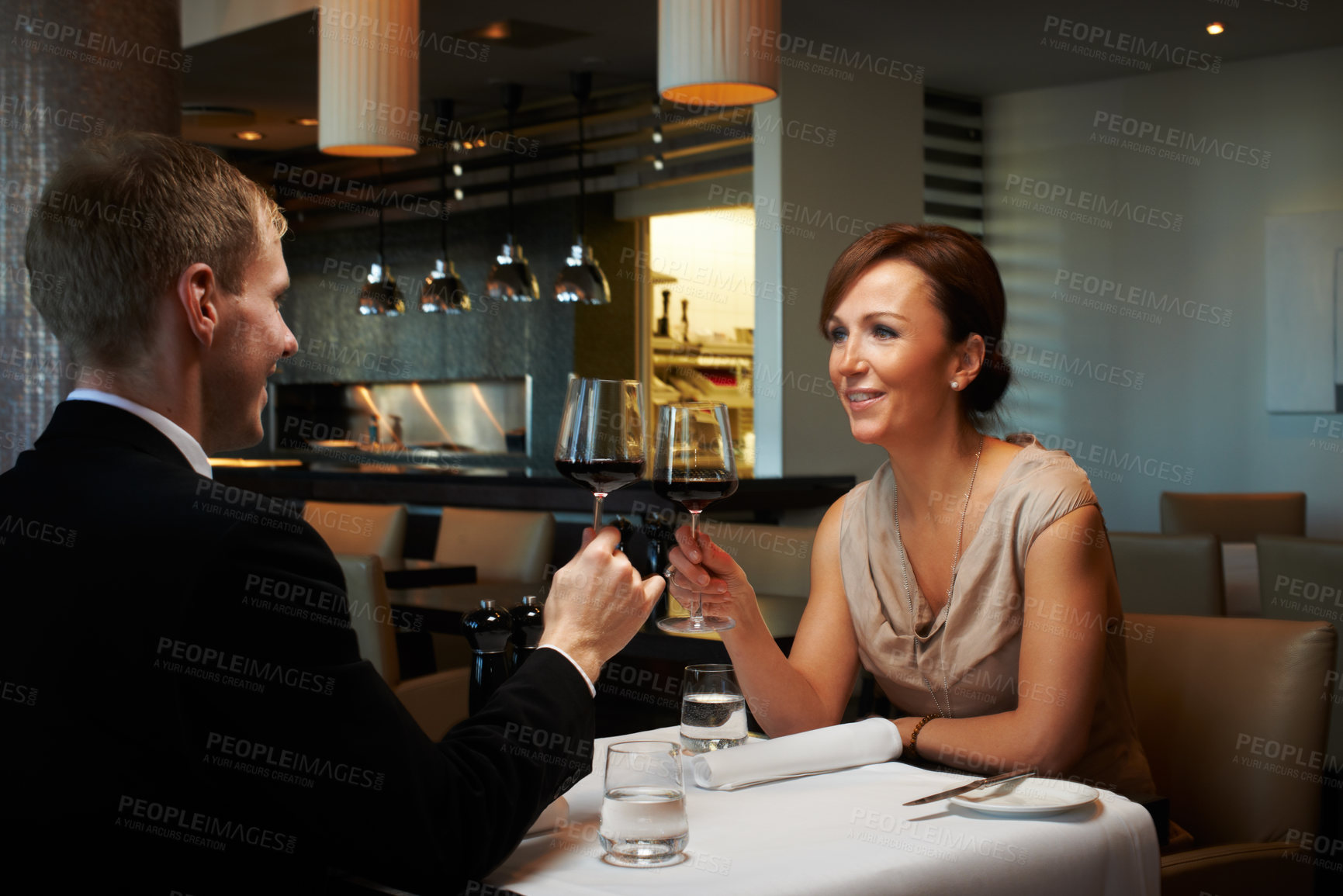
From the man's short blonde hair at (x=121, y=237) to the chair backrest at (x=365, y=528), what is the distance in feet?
11.5

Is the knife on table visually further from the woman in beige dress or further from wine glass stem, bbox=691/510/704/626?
wine glass stem, bbox=691/510/704/626

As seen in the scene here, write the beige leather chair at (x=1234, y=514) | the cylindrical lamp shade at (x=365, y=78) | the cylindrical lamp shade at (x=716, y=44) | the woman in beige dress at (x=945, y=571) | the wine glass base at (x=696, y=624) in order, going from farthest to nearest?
the beige leather chair at (x=1234, y=514)
the cylindrical lamp shade at (x=365, y=78)
the cylindrical lamp shade at (x=716, y=44)
the woman in beige dress at (x=945, y=571)
the wine glass base at (x=696, y=624)

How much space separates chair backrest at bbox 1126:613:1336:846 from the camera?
176 centimetres

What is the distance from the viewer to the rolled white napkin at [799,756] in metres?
1.39

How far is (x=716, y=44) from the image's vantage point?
3.12 m

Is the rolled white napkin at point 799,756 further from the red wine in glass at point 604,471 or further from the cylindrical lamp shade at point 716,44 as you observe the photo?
the cylindrical lamp shade at point 716,44

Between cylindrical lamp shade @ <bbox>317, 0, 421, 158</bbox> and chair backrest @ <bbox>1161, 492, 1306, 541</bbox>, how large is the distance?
3408 millimetres

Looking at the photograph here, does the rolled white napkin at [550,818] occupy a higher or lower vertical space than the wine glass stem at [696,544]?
lower

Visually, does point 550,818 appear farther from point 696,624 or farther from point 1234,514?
point 1234,514

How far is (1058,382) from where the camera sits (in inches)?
263

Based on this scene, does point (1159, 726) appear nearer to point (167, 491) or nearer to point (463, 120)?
point (167, 491)

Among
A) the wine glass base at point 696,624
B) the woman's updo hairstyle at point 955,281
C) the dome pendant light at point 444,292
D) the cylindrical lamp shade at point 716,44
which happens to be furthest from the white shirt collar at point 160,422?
the dome pendant light at point 444,292

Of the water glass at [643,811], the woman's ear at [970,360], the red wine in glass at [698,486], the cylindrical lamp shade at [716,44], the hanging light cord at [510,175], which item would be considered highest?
the hanging light cord at [510,175]

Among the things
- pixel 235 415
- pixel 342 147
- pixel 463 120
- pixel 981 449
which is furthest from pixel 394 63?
pixel 463 120
